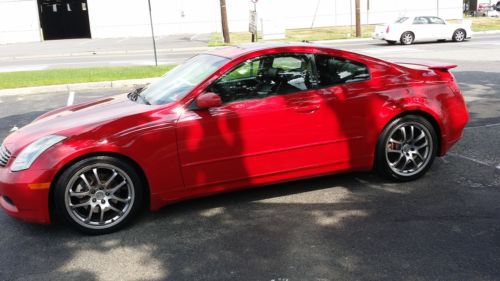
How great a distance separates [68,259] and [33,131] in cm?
132

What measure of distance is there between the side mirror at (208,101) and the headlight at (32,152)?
1.15 m

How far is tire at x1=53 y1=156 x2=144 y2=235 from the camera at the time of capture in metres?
4.10

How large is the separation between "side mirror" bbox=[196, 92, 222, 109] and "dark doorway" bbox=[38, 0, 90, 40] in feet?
118

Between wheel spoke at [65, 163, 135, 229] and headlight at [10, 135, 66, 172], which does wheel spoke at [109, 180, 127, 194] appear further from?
headlight at [10, 135, 66, 172]

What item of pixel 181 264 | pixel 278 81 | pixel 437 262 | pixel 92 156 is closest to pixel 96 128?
pixel 92 156

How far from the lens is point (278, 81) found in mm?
4797

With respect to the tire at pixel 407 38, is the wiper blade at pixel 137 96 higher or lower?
higher

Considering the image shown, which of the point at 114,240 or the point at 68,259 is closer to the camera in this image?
the point at 68,259

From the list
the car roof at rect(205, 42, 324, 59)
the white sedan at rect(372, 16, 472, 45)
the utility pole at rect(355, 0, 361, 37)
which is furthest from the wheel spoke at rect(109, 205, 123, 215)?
the utility pole at rect(355, 0, 361, 37)

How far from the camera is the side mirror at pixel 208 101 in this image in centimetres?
434

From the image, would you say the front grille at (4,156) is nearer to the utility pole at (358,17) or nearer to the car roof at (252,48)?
the car roof at (252,48)

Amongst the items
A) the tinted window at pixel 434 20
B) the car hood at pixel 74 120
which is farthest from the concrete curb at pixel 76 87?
the tinted window at pixel 434 20

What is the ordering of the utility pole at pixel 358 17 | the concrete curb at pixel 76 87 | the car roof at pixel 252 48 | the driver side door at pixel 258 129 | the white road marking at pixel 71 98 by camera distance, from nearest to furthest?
the driver side door at pixel 258 129, the car roof at pixel 252 48, the white road marking at pixel 71 98, the concrete curb at pixel 76 87, the utility pole at pixel 358 17

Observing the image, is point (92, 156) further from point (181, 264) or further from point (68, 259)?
point (181, 264)
